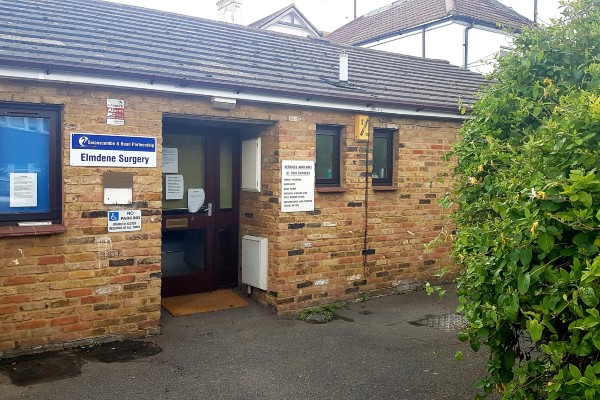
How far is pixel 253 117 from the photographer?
748 cm

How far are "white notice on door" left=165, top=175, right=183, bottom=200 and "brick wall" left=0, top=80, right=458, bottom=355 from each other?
1059mm

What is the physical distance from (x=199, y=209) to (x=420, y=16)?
14.8 m

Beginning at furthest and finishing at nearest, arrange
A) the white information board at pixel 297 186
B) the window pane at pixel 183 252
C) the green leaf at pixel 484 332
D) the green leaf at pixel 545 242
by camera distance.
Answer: the window pane at pixel 183 252
the white information board at pixel 297 186
the green leaf at pixel 484 332
the green leaf at pixel 545 242

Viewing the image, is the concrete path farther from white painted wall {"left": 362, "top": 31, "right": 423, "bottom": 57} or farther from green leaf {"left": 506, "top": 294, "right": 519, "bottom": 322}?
white painted wall {"left": 362, "top": 31, "right": 423, "bottom": 57}

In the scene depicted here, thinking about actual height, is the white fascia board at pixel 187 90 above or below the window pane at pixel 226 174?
above

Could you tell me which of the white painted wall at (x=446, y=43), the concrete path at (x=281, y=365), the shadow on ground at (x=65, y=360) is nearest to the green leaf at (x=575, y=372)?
the concrete path at (x=281, y=365)

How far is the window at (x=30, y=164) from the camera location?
587cm

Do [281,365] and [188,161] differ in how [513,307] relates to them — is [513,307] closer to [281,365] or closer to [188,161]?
[281,365]

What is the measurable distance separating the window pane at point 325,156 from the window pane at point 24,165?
3.91 metres

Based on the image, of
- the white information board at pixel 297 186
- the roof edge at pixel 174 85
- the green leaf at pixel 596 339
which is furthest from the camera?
the white information board at pixel 297 186

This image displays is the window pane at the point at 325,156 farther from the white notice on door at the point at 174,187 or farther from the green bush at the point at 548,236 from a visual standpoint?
the green bush at the point at 548,236

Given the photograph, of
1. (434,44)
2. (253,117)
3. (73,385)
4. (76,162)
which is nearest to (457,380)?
(73,385)

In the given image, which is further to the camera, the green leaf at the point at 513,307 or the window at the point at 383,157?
the window at the point at 383,157

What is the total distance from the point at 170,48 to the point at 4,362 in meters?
4.65
